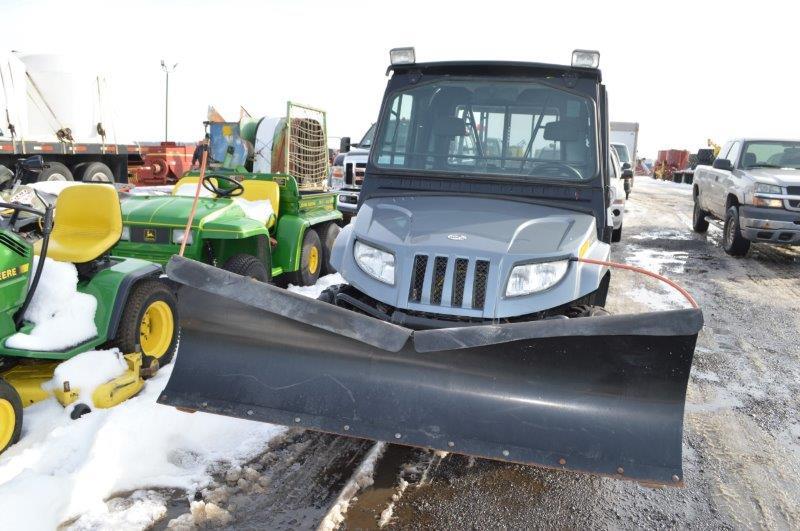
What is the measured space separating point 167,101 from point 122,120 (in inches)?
380

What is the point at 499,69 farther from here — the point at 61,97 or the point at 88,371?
the point at 61,97

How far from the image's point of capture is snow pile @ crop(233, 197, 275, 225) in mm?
6691

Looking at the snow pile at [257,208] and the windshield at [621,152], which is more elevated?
the windshield at [621,152]

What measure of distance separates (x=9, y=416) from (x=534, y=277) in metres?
2.96

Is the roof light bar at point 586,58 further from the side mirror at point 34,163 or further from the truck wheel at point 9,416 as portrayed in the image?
the truck wheel at point 9,416

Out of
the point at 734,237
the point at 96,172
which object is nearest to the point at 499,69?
the point at 734,237

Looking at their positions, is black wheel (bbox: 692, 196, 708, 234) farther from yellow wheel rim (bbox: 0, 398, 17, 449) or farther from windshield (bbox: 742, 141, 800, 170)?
yellow wheel rim (bbox: 0, 398, 17, 449)

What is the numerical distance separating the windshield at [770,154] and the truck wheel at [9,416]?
11366 mm

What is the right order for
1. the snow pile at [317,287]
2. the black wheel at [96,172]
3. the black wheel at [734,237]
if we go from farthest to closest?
the black wheel at [96,172] < the black wheel at [734,237] < the snow pile at [317,287]

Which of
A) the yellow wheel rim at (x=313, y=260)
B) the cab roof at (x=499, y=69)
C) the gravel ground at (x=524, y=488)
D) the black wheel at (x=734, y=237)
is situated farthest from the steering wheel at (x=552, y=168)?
the black wheel at (x=734, y=237)

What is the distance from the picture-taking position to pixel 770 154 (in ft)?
35.8

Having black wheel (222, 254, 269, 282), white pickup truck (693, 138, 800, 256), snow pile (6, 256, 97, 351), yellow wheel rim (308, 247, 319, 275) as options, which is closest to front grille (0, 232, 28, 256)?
snow pile (6, 256, 97, 351)

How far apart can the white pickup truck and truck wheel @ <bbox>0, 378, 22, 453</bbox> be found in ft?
33.4

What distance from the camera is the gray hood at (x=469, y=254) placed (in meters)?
3.19
